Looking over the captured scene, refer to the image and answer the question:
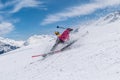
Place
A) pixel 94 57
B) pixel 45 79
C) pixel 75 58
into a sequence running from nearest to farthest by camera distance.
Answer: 1. pixel 45 79
2. pixel 94 57
3. pixel 75 58

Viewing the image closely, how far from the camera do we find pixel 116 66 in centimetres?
1695

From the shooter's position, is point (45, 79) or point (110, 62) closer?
point (110, 62)

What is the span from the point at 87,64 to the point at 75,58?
11.4 feet

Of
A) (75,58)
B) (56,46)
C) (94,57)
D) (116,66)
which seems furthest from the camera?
(56,46)

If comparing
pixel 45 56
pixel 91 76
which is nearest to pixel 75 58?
pixel 91 76

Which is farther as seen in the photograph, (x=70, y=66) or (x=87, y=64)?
(x=70, y=66)

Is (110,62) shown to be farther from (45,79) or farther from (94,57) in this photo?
(45,79)

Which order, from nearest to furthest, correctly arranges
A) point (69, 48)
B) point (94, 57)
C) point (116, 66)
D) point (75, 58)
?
point (116, 66) < point (94, 57) < point (75, 58) < point (69, 48)

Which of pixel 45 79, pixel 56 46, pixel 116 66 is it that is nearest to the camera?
pixel 116 66

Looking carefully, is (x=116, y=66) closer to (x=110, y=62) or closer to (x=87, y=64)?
(x=110, y=62)

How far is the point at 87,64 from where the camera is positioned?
20.1m

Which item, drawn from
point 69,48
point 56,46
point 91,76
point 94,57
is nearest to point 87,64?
point 94,57

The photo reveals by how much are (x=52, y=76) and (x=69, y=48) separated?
11.4 meters

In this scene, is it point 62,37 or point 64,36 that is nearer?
point 62,37
